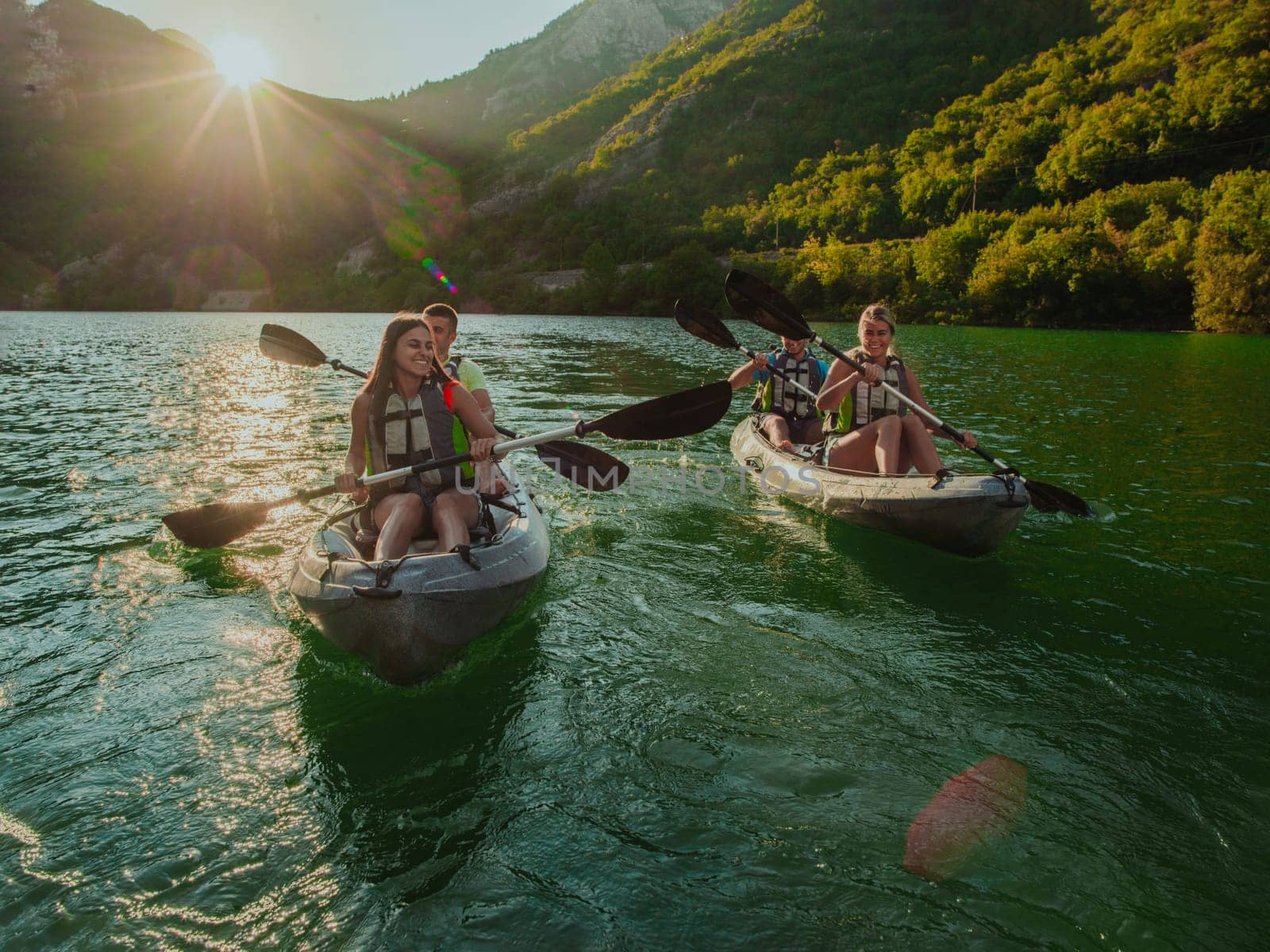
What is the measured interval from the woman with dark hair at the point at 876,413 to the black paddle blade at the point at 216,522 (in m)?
5.11

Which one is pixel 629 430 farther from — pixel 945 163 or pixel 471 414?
pixel 945 163

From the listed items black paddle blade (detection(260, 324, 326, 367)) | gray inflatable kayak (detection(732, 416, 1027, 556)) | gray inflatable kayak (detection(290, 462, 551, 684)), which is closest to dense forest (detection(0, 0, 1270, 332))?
gray inflatable kayak (detection(732, 416, 1027, 556))

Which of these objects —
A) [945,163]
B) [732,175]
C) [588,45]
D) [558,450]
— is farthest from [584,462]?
[588,45]

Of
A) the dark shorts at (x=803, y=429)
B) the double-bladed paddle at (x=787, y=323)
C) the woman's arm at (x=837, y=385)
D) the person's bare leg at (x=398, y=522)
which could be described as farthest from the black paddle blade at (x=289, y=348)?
the dark shorts at (x=803, y=429)

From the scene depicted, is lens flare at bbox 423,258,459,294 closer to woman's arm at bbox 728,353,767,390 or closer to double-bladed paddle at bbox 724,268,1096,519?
woman's arm at bbox 728,353,767,390

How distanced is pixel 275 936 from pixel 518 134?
154906 mm

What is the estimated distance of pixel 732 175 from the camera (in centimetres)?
10706

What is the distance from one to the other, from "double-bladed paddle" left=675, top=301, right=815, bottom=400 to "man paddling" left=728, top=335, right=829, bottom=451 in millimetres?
115

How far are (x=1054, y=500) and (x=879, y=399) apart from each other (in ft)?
5.87

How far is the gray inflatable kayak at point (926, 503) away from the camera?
585 cm

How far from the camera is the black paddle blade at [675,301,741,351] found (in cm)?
937

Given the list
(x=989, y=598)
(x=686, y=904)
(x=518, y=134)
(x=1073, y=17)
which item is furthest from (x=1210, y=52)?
(x=518, y=134)

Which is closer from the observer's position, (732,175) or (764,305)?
(764,305)

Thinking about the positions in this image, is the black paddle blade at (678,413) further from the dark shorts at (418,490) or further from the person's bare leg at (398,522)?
the person's bare leg at (398,522)
